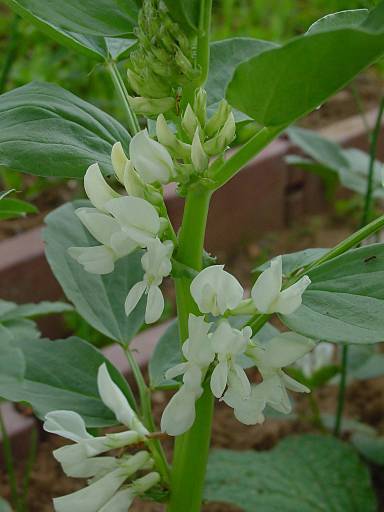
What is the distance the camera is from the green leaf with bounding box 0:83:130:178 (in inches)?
21.9

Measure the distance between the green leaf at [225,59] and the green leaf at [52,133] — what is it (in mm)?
91

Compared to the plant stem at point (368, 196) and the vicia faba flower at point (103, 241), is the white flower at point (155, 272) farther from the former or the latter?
the plant stem at point (368, 196)

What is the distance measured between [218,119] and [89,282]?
31 centimetres

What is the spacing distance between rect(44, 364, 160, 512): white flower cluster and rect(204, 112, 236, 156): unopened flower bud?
6.0 inches

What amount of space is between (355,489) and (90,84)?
1227 mm

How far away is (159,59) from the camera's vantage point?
1.68ft

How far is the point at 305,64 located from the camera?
0.46 m

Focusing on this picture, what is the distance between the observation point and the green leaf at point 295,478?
3.52 ft

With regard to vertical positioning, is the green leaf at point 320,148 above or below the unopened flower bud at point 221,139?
above

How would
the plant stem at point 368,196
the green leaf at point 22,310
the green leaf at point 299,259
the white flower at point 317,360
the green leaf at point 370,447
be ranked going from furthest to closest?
the white flower at point 317,360, the green leaf at point 370,447, the plant stem at point 368,196, the green leaf at point 22,310, the green leaf at point 299,259

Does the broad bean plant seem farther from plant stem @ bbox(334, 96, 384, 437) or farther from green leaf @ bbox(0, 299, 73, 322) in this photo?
plant stem @ bbox(334, 96, 384, 437)

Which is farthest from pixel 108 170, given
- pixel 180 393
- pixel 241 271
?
pixel 241 271

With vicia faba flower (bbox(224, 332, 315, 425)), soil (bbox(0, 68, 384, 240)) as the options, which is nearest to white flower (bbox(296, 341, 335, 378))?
soil (bbox(0, 68, 384, 240))

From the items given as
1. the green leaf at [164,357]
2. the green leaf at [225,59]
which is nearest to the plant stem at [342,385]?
Result: the green leaf at [164,357]
